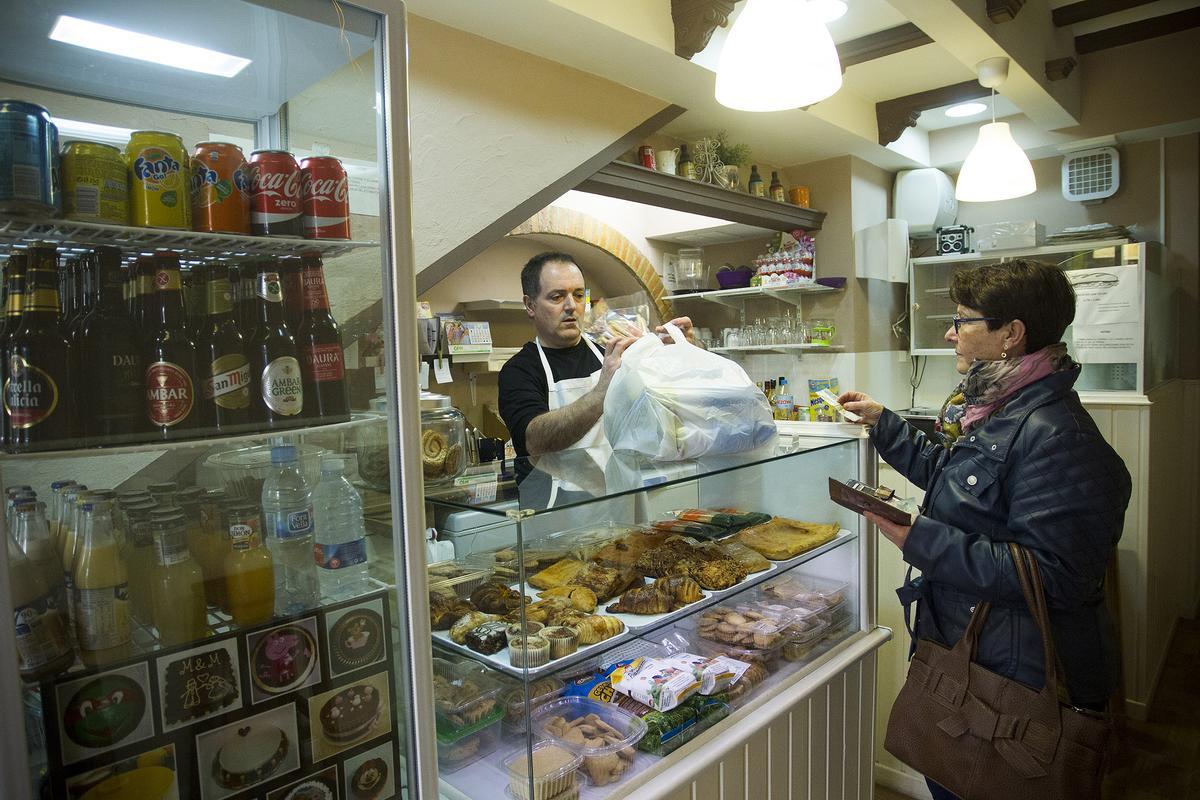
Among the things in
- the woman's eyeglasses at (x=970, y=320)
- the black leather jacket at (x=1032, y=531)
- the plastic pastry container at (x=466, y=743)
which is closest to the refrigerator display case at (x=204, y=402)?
the plastic pastry container at (x=466, y=743)

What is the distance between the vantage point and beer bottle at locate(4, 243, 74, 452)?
2.93 ft

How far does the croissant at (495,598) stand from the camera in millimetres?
1302

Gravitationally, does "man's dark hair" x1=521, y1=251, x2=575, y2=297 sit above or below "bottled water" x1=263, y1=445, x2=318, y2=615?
above

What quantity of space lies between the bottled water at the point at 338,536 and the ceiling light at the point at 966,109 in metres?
4.96

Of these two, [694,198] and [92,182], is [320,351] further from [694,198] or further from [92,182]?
[694,198]

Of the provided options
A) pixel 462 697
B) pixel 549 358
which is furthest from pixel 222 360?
pixel 549 358

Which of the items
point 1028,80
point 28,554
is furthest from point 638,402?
point 1028,80

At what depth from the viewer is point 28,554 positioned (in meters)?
0.93

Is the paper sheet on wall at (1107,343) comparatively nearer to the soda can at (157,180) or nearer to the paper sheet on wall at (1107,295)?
the paper sheet on wall at (1107,295)

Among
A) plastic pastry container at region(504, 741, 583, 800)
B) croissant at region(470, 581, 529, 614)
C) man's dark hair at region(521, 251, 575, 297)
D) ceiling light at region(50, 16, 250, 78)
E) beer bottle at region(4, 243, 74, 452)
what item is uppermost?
ceiling light at region(50, 16, 250, 78)

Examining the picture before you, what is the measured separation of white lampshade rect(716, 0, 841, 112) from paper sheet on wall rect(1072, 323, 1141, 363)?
8.99 feet

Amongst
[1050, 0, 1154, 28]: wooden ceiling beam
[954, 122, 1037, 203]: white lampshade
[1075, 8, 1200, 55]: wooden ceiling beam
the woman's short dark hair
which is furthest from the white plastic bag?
[1075, 8, 1200, 55]: wooden ceiling beam

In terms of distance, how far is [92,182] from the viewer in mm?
934

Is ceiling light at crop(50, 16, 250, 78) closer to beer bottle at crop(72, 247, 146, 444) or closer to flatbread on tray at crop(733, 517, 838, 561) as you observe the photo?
beer bottle at crop(72, 247, 146, 444)
